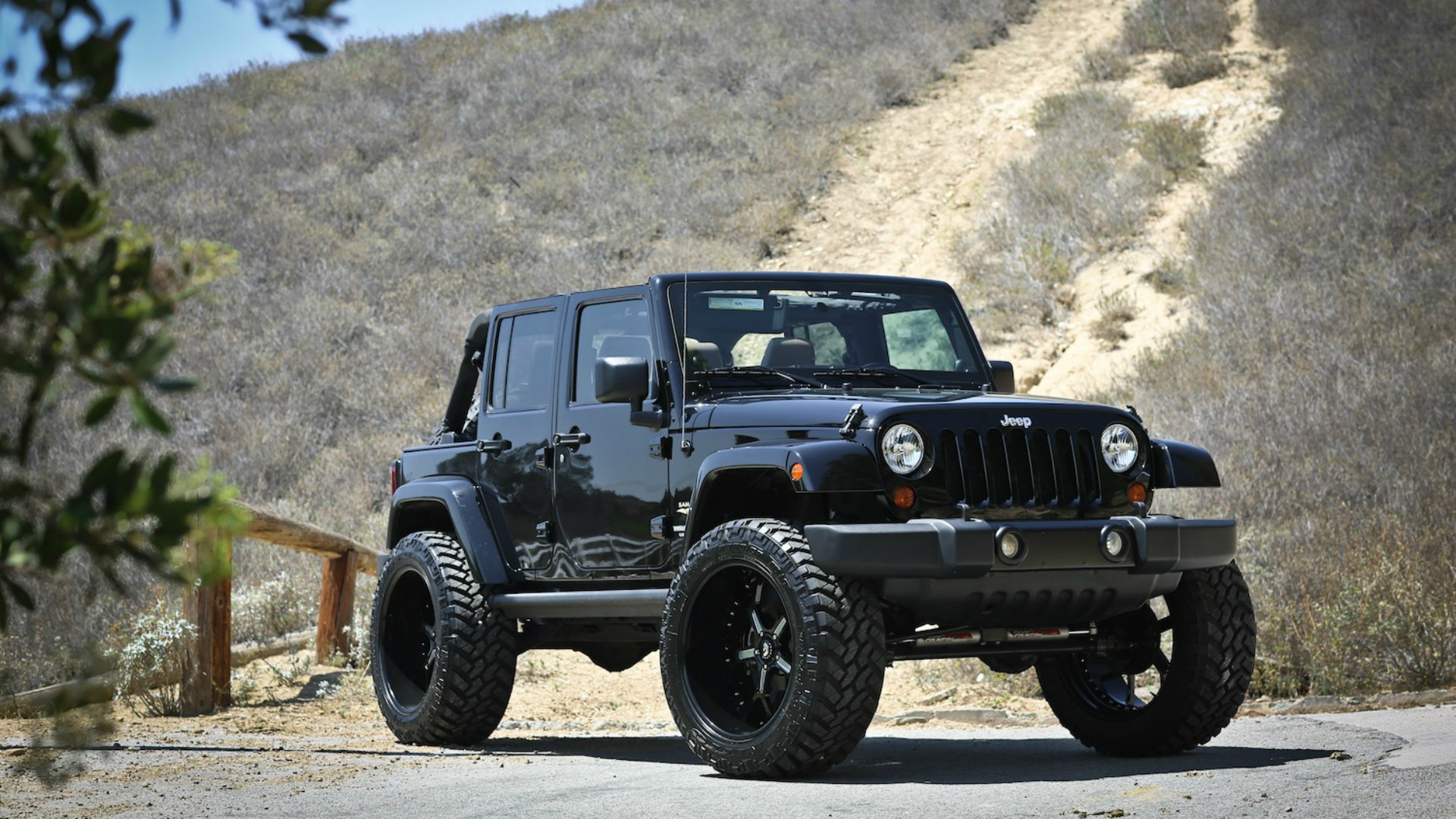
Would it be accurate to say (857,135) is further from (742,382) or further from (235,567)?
(742,382)

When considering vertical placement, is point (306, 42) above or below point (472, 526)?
above

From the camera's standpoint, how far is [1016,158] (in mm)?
24062

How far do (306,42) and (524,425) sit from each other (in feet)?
19.1

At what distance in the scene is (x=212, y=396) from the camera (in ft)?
68.5

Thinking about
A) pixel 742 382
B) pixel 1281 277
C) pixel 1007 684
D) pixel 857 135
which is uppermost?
pixel 857 135

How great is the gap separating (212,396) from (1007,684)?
14.6 metres

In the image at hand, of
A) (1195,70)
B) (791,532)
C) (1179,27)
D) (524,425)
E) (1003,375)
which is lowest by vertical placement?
(791,532)

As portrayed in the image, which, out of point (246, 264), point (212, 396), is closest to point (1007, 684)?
point (212, 396)

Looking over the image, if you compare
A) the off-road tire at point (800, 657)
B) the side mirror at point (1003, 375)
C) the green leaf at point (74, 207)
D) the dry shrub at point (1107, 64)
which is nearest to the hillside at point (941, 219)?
the dry shrub at point (1107, 64)

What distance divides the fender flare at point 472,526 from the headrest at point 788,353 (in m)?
1.76

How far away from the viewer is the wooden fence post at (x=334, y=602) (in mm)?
10961

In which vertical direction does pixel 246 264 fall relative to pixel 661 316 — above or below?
above

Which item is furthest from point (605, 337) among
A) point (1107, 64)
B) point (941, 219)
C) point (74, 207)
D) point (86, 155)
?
point (1107, 64)

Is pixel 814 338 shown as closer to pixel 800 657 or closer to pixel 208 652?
pixel 800 657
